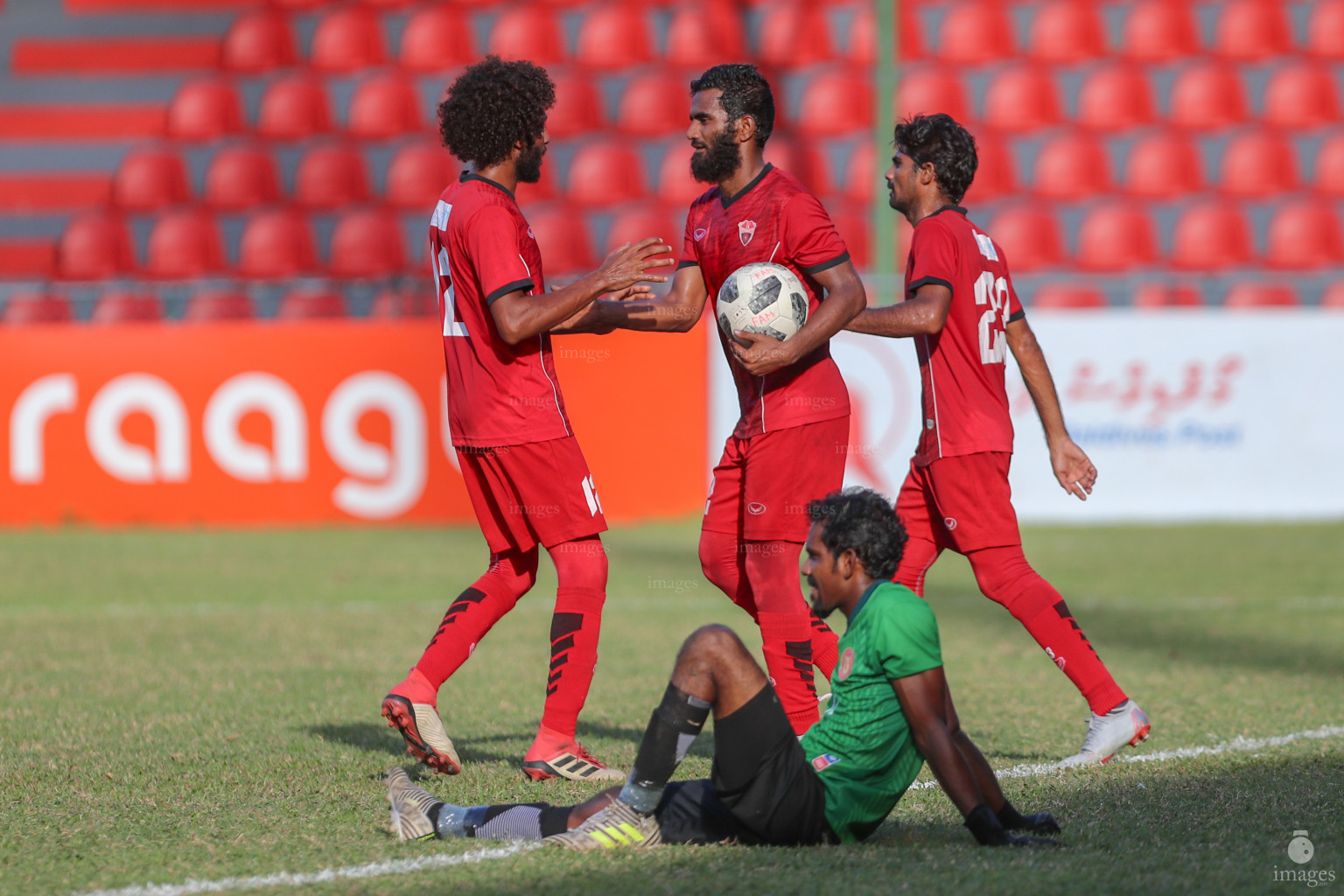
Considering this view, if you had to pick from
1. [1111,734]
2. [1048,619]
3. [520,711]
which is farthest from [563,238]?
[1111,734]

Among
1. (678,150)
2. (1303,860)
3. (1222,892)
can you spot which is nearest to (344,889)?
(1222,892)

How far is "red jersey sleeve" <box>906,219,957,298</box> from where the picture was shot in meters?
4.54

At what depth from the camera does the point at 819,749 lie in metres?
3.54

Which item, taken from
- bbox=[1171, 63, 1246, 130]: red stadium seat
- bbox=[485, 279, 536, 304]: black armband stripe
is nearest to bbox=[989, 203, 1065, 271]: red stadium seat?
bbox=[1171, 63, 1246, 130]: red stadium seat

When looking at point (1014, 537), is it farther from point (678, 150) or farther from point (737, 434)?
point (678, 150)

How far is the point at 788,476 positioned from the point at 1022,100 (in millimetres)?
13479

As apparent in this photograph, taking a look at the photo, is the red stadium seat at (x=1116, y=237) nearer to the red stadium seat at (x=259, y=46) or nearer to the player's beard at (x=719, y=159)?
the red stadium seat at (x=259, y=46)

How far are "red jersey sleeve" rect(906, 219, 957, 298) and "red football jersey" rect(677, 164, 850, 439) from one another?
0.28m

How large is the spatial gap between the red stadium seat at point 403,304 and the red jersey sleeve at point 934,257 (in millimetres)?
7657

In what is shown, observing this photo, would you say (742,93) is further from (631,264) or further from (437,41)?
(437,41)

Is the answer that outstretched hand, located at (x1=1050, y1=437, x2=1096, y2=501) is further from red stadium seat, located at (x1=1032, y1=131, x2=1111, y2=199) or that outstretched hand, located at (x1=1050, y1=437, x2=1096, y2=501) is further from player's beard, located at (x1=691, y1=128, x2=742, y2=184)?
red stadium seat, located at (x1=1032, y1=131, x2=1111, y2=199)

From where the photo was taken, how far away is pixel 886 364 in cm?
1138

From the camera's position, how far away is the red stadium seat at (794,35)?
17250mm

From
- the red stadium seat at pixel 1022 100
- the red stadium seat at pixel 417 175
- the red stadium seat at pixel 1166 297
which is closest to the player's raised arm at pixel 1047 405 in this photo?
the red stadium seat at pixel 1166 297
